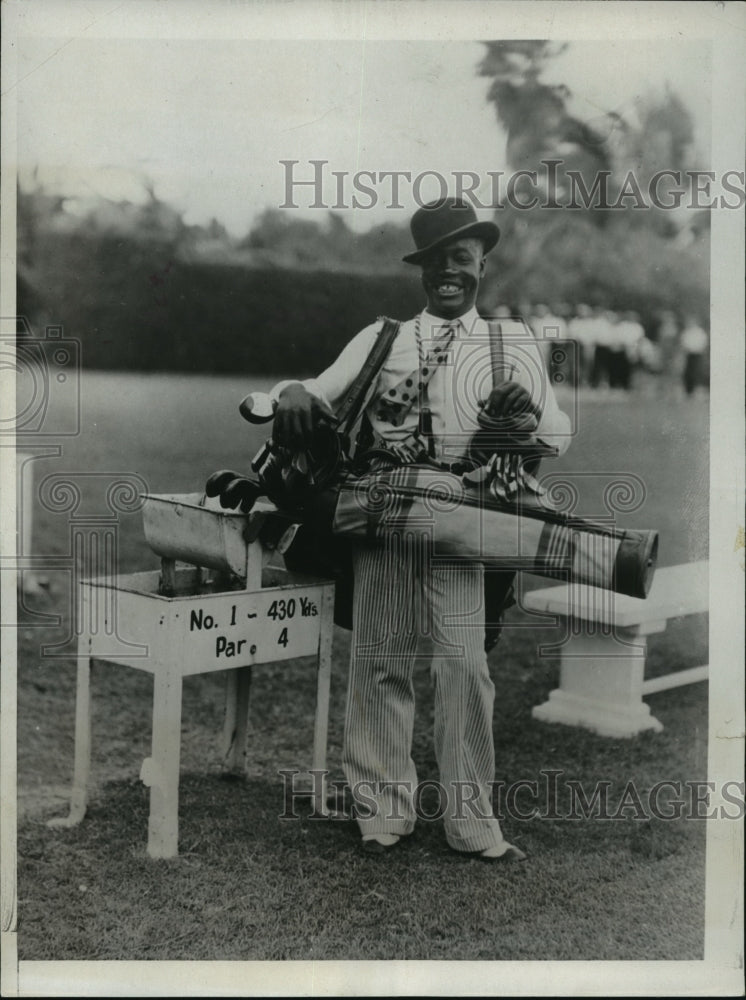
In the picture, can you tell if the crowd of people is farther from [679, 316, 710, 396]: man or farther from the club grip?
the club grip

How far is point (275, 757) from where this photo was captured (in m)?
4.53

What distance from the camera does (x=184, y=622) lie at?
3838 mm

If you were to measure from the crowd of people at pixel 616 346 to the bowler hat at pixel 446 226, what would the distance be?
24cm

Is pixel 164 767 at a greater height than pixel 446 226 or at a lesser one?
lesser

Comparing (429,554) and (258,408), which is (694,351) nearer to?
(429,554)

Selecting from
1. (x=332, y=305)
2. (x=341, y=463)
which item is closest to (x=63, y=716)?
(x=341, y=463)

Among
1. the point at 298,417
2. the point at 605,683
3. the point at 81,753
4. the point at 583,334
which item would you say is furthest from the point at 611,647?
the point at 81,753

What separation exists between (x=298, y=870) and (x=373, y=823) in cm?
27

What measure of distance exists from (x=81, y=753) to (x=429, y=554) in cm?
126

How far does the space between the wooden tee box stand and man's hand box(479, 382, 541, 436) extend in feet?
2.34

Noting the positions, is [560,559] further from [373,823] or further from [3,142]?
[3,142]

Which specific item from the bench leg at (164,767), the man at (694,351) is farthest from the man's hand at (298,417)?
the man at (694,351)

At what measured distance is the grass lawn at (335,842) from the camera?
12.6 feet

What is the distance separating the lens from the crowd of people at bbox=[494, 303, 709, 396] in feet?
13.1
